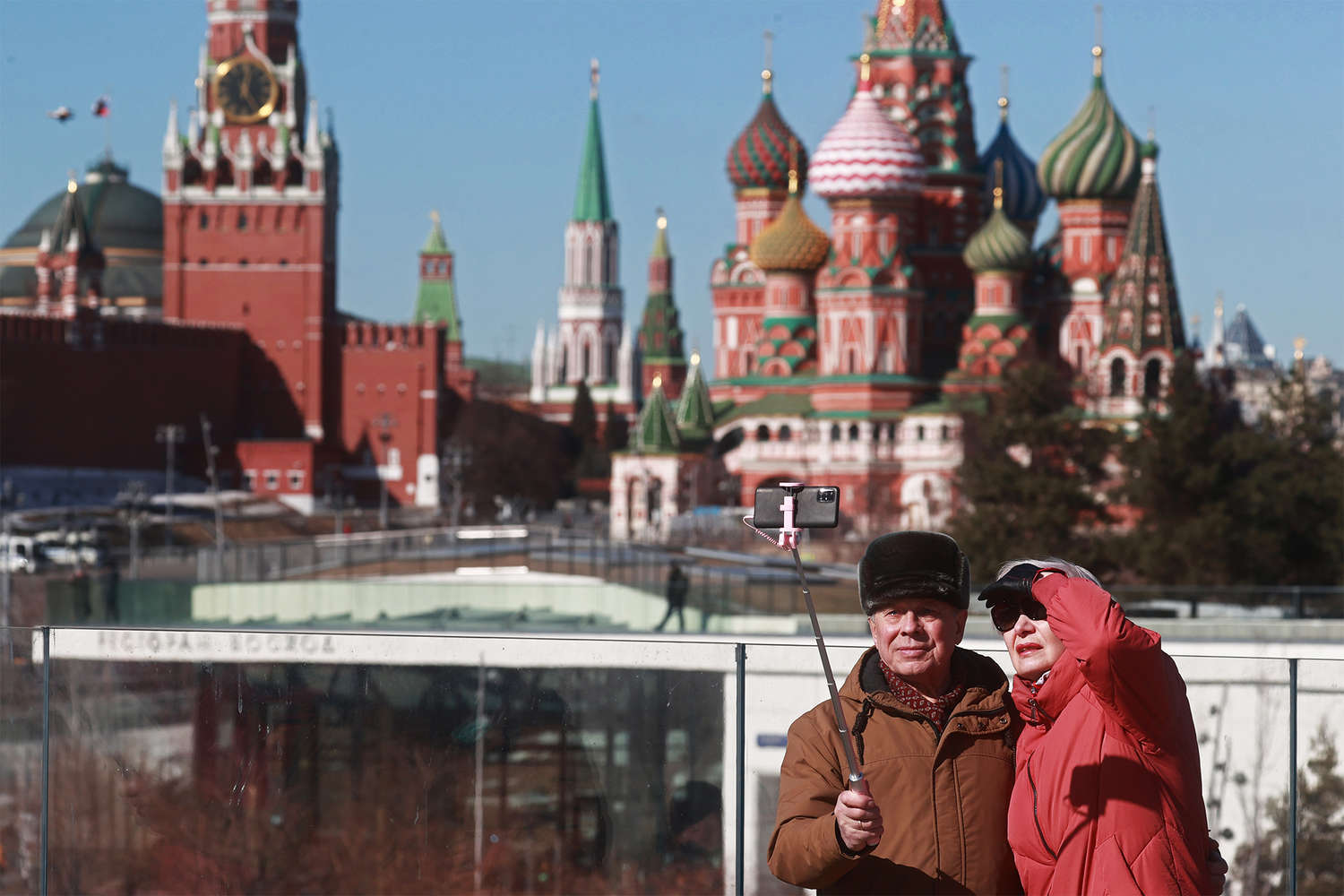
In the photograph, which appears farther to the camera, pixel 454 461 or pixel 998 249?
pixel 454 461

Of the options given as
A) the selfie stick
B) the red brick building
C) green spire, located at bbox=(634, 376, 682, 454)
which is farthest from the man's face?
the red brick building

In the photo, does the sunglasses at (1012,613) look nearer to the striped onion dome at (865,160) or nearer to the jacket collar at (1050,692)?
the jacket collar at (1050,692)

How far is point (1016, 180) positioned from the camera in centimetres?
7338

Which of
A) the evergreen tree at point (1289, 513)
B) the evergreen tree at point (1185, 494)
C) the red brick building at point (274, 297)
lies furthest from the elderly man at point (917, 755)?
the red brick building at point (274, 297)

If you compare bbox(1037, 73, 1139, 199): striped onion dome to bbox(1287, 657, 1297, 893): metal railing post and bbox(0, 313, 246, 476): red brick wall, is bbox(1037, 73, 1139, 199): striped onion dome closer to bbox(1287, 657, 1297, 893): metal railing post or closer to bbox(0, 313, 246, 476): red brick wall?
bbox(0, 313, 246, 476): red brick wall

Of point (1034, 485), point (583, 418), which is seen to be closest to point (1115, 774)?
point (1034, 485)

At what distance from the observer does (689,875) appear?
670cm

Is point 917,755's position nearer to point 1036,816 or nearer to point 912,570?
point 1036,816

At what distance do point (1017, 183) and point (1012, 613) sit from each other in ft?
228

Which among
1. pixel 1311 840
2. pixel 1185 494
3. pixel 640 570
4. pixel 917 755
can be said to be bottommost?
pixel 640 570

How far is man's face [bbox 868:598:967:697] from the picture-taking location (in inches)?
198

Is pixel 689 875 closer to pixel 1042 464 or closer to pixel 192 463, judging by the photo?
pixel 1042 464

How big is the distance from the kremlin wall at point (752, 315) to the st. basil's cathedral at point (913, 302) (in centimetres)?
8

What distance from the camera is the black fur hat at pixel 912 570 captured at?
5.04m
